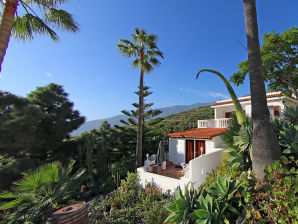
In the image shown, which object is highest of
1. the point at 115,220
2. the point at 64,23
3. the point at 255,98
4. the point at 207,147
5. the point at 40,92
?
the point at 64,23

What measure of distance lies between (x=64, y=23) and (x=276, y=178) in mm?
8322

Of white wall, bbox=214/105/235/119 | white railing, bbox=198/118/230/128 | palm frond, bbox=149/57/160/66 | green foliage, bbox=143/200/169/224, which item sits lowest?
green foliage, bbox=143/200/169/224

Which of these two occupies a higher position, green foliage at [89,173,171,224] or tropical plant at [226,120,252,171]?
tropical plant at [226,120,252,171]

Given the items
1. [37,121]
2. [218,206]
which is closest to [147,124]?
[37,121]

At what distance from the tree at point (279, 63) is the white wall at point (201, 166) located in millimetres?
5527

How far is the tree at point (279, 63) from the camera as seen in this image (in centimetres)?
770

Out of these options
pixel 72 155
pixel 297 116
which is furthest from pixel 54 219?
pixel 72 155

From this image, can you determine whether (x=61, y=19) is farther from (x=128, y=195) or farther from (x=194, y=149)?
(x=194, y=149)

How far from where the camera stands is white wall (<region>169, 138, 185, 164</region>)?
10.7 m

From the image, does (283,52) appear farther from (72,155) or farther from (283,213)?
(72,155)

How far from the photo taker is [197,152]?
32.9ft

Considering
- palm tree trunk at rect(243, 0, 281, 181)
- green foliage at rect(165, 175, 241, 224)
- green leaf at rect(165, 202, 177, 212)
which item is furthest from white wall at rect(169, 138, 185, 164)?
green leaf at rect(165, 202, 177, 212)

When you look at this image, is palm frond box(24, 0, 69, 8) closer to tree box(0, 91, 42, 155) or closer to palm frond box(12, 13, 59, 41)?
palm frond box(12, 13, 59, 41)

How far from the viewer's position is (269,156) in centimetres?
324
